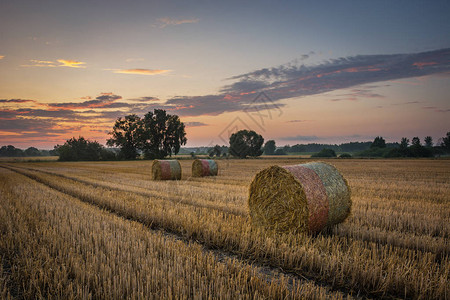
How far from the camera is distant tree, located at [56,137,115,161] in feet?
223

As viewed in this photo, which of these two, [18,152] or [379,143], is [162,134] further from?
[18,152]

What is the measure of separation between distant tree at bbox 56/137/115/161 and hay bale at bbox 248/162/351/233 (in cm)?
6660

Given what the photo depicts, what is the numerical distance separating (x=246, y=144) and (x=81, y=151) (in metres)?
44.1

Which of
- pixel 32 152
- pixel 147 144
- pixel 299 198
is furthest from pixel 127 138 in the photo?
pixel 32 152

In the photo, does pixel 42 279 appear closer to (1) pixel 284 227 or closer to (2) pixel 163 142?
(1) pixel 284 227

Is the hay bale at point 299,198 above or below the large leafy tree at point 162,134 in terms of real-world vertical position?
below

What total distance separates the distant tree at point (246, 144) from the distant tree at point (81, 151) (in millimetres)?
31746

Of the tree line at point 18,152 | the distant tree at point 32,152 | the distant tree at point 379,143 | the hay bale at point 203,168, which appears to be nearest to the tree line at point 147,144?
the distant tree at point 379,143

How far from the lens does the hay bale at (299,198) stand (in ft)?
18.6

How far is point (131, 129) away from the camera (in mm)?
65250

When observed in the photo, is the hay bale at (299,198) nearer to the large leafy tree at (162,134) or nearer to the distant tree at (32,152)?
the large leafy tree at (162,134)

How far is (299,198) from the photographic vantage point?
5.79 metres

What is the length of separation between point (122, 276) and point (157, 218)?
3.44 meters

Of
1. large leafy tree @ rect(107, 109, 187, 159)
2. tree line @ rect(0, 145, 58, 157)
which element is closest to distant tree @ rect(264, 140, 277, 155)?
large leafy tree @ rect(107, 109, 187, 159)
